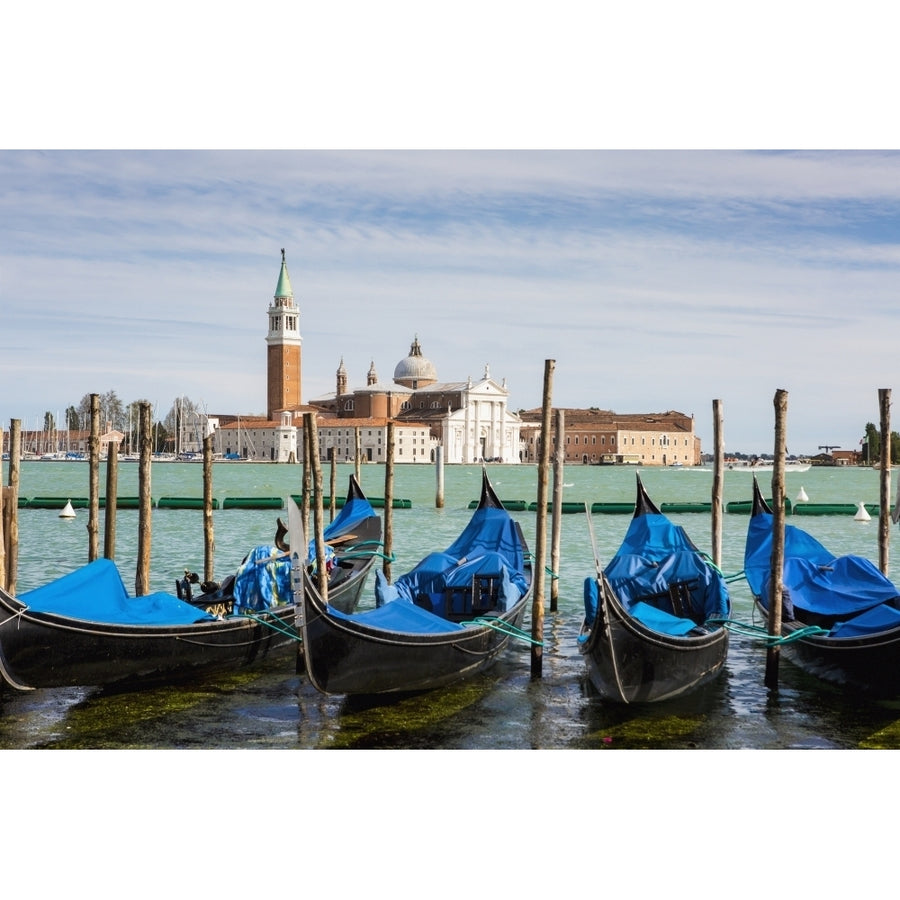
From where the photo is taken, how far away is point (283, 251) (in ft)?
174

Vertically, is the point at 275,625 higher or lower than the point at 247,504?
higher

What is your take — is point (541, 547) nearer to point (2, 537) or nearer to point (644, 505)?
point (644, 505)

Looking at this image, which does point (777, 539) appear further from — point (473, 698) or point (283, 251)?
point (283, 251)

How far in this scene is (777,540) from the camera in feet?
14.4

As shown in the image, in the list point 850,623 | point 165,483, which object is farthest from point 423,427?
point 850,623

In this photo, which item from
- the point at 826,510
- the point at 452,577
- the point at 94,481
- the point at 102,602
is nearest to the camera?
the point at 102,602

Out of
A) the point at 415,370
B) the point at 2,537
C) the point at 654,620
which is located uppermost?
the point at 415,370

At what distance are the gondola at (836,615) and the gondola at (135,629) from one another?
7.04 ft

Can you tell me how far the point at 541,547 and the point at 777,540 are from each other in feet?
3.19

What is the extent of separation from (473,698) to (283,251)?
50.4m

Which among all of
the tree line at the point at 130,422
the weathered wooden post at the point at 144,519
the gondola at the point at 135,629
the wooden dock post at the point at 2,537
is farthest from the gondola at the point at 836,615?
the tree line at the point at 130,422

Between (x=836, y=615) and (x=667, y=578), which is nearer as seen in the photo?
(x=836, y=615)

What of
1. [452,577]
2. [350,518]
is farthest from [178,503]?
[452,577]

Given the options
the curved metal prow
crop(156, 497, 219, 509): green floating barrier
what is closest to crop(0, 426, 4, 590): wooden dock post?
the curved metal prow
